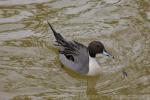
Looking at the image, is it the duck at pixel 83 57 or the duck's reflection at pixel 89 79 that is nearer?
the duck's reflection at pixel 89 79

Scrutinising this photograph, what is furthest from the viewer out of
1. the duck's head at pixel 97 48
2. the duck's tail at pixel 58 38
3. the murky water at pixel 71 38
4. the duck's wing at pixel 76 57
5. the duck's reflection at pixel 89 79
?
the duck's tail at pixel 58 38

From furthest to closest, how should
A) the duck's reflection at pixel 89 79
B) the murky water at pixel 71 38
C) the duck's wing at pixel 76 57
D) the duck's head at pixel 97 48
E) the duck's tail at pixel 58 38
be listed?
the duck's tail at pixel 58 38, the duck's wing at pixel 76 57, the duck's head at pixel 97 48, the duck's reflection at pixel 89 79, the murky water at pixel 71 38

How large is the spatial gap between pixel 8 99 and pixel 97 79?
1.86m

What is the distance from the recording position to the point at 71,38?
1147 centimetres

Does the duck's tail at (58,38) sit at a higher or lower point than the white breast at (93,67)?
higher

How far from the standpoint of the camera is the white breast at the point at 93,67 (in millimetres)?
10133

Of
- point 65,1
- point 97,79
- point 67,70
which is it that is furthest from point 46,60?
point 65,1

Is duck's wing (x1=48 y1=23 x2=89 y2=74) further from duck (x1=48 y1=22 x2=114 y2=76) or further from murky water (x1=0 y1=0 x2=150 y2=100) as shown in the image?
murky water (x1=0 y1=0 x2=150 y2=100)

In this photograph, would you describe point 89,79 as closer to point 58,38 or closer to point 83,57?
point 83,57

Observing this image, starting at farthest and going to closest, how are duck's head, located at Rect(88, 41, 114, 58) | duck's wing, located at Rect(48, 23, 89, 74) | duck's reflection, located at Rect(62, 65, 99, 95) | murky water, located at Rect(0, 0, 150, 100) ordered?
1. duck's wing, located at Rect(48, 23, 89, 74)
2. duck's head, located at Rect(88, 41, 114, 58)
3. duck's reflection, located at Rect(62, 65, 99, 95)
4. murky water, located at Rect(0, 0, 150, 100)

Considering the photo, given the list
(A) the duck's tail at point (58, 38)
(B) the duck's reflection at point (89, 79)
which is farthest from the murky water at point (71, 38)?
(A) the duck's tail at point (58, 38)

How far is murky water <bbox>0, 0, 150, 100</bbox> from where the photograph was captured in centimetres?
953

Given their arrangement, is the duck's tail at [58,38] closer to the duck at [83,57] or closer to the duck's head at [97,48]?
the duck at [83,57]

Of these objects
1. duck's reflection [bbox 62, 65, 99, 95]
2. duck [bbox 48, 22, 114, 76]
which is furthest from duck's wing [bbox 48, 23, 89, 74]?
duck's reflection [bbox 62, 65, 99, 95]
